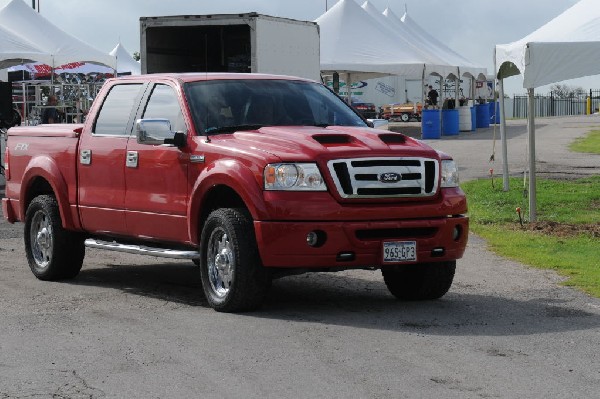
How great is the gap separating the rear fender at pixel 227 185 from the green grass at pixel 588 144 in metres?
26.4

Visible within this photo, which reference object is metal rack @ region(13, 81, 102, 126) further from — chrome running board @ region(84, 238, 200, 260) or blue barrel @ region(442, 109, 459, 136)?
chrome running board @ region(84, 238, 200, 260)

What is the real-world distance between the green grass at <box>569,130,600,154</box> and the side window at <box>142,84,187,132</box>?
25623mm

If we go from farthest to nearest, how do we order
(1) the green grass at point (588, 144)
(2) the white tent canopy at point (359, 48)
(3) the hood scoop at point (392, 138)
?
(2) the white tent canopy at point (359, 48) → (1) the green grass at point (588, 144) → (3) the hood scoop at point (392, 138)

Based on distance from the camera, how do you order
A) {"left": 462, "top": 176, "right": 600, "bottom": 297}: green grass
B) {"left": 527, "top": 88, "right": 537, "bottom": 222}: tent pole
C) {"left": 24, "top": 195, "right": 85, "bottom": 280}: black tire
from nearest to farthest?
{"left": 24, "top": 195, "right": 85, "bottom": 280}: black tire < {"left": 462, "top": 176, "right": 600, "bottom": 297}: green grass < {"left": 527, "top": 88, "right": 537, "bottom": 222}: tent pole

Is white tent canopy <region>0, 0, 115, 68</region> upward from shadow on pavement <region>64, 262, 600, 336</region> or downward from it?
upward

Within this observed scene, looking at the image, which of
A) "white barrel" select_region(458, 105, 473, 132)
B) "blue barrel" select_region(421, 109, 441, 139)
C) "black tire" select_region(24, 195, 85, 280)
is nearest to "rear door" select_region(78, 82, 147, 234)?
"black tire" select_region(24, 195, 85, 280)

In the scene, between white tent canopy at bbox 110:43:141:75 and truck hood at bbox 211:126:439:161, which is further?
white tent canopy at bbox 110:43:141:75

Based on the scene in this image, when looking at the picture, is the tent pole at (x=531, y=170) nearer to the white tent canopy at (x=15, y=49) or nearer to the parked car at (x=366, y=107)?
the white tent canopy at (x=15, y=49)

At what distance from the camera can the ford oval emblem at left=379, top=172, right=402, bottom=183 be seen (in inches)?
376

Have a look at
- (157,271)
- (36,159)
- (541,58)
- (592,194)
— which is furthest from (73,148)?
(592,194)

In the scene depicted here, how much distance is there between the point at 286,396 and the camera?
6.84 m

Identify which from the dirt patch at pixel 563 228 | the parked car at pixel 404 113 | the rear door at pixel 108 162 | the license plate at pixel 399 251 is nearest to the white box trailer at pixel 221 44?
the dirt patch at pixel 563 228

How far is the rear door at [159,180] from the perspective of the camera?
10.4 meters

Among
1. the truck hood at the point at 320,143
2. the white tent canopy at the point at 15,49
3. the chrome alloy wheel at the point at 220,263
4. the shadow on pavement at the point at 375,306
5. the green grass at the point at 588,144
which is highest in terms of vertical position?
the white tent canopy at the point at 15,49
